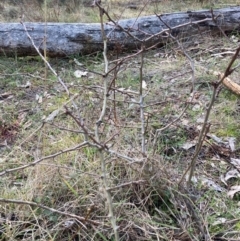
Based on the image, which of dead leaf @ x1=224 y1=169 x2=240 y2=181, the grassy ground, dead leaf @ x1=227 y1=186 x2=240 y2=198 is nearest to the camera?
the grassy ground

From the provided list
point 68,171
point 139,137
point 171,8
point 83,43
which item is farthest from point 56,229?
point 171,8

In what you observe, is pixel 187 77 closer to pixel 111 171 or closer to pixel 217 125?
pixel 217 125

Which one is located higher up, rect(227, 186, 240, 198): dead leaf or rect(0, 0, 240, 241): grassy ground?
rect(0, 0, 240, 241): grassy ground

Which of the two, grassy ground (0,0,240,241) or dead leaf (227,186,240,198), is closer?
grassy ground (0,0,240,241)

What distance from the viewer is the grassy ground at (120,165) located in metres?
1.97

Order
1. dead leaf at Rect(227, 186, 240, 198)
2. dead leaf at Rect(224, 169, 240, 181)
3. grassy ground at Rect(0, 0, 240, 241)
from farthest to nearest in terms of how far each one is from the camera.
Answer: dead leaf at Rect(224, 169, 240, 181)
dead leaf at Rect(227, 186, 240, 198)
grassy ground at Rect(0, 0, 240, 241)

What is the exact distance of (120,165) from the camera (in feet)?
7.51

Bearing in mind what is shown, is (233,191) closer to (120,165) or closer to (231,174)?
(231,174)

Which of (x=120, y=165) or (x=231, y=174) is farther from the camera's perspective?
(x=231, y=174)

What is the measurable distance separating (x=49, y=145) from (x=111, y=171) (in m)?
0.62

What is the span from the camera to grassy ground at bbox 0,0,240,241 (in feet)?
6.47

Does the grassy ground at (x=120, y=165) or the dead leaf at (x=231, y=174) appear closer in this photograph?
the grassy ground at (x=120, y=165)

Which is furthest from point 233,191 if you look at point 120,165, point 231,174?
point 120,165

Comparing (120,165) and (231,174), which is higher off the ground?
(120,165)
